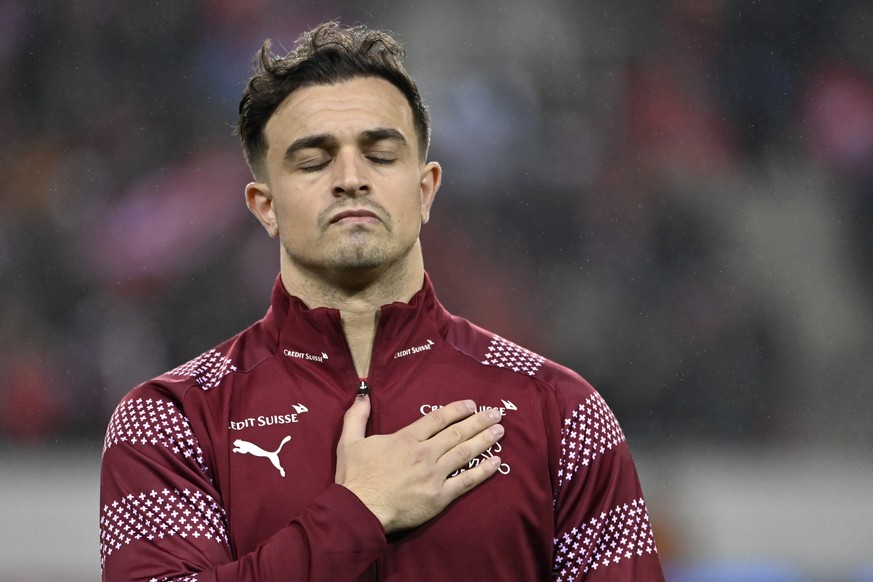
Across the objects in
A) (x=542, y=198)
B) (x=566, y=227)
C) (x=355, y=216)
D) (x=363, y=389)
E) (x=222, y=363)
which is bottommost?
(x=363, y=389)

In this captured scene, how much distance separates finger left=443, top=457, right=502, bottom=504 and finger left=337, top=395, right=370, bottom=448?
7.5 inches

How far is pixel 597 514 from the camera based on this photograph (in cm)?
243

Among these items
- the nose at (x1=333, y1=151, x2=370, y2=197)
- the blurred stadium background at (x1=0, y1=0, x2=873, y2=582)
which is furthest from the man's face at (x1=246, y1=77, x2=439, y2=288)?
the blurred stadium background at (x1=0, y1=0, x2=873, y2=582)

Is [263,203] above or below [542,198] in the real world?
below

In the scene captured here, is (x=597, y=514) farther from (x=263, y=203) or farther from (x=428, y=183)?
(x=263, y=203)

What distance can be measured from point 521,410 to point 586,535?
0.89 ft

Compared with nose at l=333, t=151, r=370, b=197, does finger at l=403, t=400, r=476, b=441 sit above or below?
below

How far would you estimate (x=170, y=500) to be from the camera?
7.72ft

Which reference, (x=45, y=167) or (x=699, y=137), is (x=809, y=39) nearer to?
(x=699, y=137)

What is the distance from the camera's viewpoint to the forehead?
2.60 meters

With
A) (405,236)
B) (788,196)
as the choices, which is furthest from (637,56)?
(405,236)

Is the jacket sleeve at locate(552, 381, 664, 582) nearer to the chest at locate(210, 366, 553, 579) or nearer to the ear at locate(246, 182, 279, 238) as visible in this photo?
the chest at locate(210, 366, 553, 579)

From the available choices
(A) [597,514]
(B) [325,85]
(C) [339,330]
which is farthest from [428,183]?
(A) [597,514]

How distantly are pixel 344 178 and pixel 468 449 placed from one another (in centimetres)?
58
